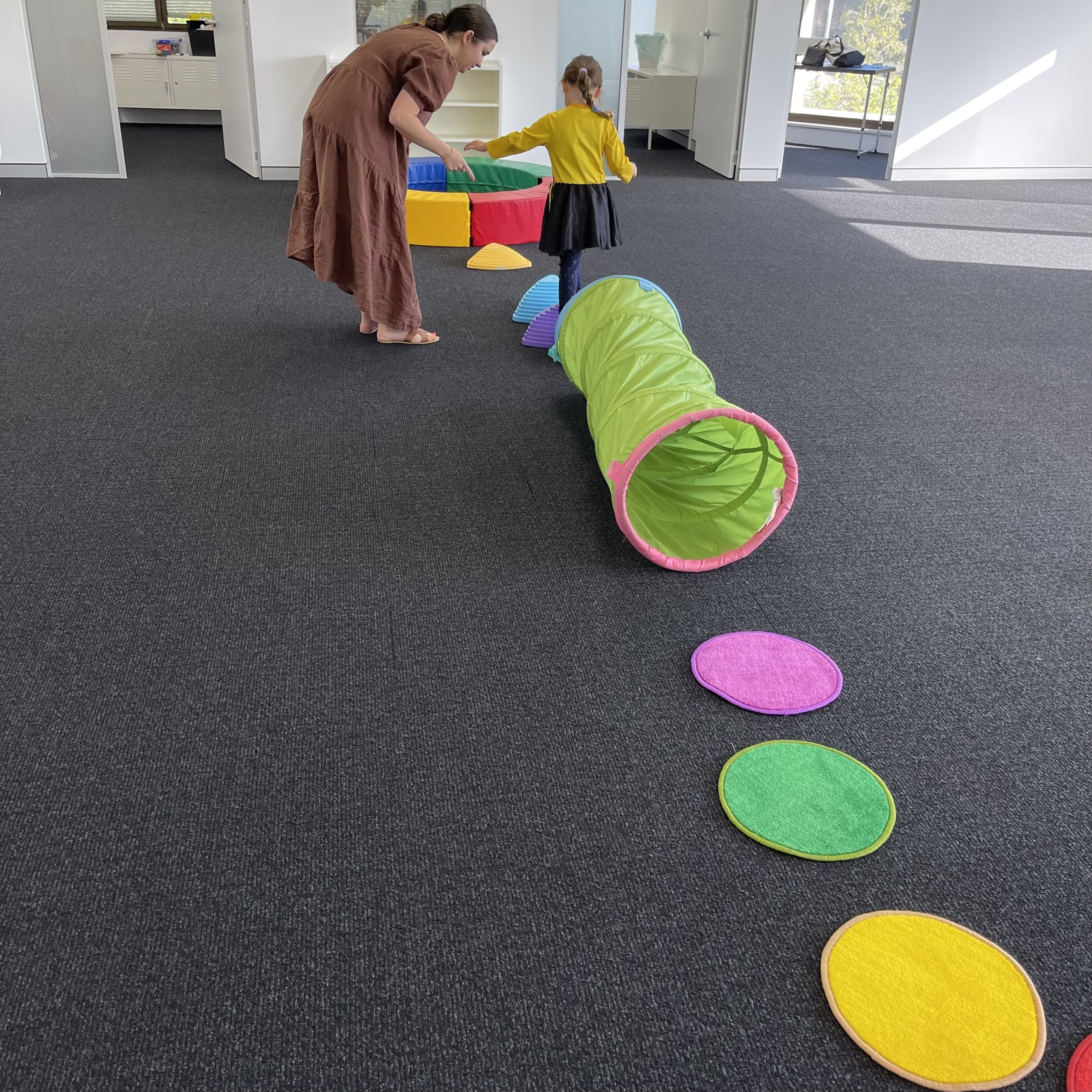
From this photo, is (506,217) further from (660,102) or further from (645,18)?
(645,18)

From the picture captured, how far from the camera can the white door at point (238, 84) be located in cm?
715

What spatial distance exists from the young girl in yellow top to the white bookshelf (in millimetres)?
3741

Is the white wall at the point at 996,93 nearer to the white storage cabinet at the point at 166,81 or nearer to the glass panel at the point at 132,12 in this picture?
the white storage cabinet at the point at 166,81

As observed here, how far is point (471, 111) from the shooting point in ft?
25.4

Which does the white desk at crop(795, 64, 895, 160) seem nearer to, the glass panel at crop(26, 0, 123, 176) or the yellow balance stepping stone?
the glass panel at crop(26, 0, 123, 176)

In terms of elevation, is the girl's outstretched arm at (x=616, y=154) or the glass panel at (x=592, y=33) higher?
the glass panel at (x=592, y=33)

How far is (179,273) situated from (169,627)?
11.0ft

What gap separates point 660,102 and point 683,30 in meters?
0.69

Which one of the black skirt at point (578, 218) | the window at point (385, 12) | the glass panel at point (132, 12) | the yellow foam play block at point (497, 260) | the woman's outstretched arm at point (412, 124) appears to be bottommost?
A: the yellow foam play block at point (497, 260)

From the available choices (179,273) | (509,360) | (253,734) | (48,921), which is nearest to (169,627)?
(253,734)

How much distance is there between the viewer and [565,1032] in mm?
1419

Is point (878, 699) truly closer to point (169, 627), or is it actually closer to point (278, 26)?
point (169, 627)

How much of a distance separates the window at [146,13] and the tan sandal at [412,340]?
7479 millimetres

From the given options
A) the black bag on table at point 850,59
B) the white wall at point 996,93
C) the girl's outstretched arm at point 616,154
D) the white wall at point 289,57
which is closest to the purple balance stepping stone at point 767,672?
the girl's outstretched arm at point 616,154
